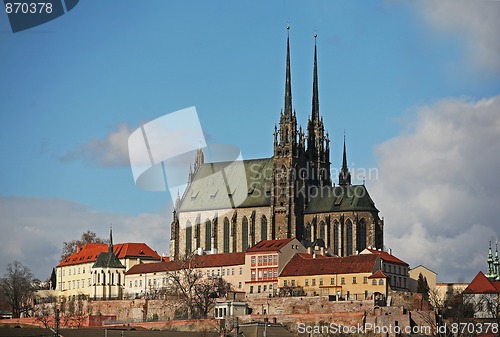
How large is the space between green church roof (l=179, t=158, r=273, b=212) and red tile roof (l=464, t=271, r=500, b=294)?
21458 millimetres

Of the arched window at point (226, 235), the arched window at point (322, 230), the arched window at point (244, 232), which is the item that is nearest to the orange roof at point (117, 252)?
the arched window at point (226, 235)

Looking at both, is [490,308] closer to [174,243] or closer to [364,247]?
[364,247]

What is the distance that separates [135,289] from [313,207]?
16302 millimetres

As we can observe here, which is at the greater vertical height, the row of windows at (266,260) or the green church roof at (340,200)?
the green church roof at (340,200)

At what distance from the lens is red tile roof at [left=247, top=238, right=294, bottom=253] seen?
98.6 metres

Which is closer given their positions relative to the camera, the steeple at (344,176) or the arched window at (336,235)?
the arched window at (336,235)

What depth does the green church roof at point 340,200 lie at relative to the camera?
4149 inches

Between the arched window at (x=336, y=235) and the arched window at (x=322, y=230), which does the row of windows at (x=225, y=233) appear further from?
the arched window at (x=336, y=235)

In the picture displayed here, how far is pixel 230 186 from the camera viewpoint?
11456 centimetres

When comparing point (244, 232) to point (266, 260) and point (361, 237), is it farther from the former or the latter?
point (266, 260)

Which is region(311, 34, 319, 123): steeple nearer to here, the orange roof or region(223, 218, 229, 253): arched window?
region(223, 218, 229, 253): arched window

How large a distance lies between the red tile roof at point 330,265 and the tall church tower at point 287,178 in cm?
985

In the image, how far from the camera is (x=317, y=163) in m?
112

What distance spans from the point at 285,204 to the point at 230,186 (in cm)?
795
